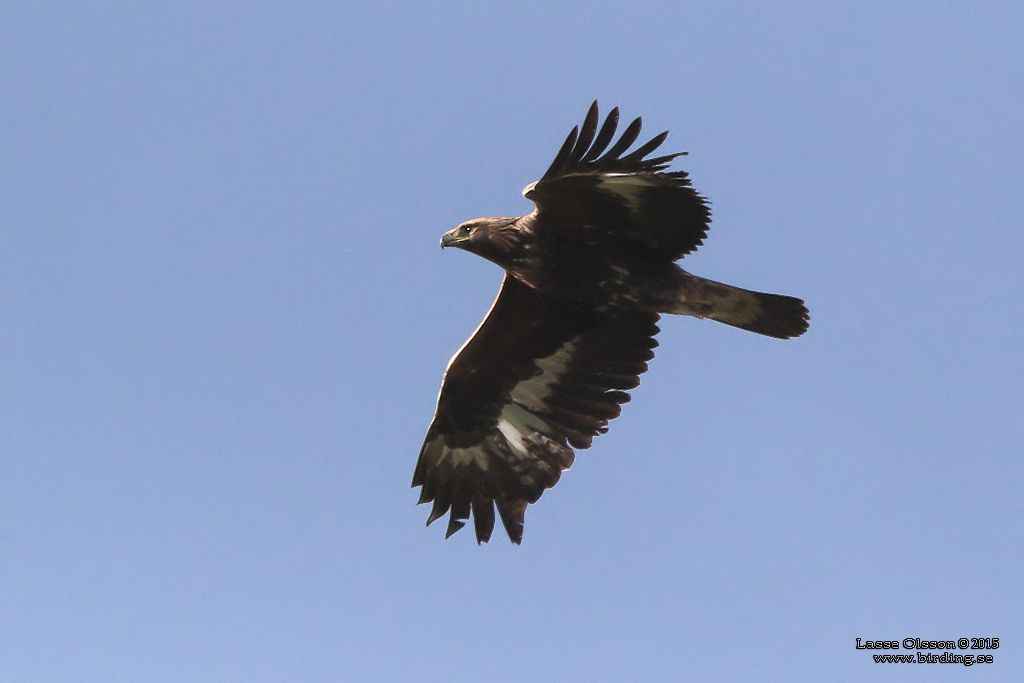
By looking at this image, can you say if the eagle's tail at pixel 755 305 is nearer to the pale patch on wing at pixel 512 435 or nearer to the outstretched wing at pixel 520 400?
the outstretched wing at pixel 520 400

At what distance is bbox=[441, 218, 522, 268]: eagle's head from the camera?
35.1ft

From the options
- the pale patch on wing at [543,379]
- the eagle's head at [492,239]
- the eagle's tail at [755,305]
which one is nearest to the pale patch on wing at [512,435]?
the pale patch on wing at [543,379]

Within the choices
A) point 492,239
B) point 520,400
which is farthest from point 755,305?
point 520,400

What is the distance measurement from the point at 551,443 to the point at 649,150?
2.93m

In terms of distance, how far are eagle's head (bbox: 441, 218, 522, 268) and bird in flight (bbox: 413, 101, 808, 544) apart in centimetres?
1

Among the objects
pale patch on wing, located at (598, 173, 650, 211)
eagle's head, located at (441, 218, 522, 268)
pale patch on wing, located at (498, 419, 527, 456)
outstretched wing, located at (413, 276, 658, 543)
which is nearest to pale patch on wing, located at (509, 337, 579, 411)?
outstretched wing, located at (413, 276, 658, 543)

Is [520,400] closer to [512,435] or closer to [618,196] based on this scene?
[512,435]

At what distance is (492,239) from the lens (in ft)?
35.1

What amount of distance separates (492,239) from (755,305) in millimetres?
2091

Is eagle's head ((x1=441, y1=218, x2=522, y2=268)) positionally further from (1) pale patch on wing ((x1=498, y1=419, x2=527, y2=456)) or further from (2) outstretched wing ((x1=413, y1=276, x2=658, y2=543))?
(1) pale patch on wing ((x1=498, y1=419, x2=527, y2=456))

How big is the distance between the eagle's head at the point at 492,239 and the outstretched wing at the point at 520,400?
474 millimetres

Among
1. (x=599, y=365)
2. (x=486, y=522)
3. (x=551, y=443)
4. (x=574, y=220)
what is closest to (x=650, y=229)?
(x=574, y=220)

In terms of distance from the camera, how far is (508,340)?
38.0 feet

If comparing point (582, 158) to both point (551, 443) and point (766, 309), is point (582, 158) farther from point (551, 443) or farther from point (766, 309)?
point (551, 443)
